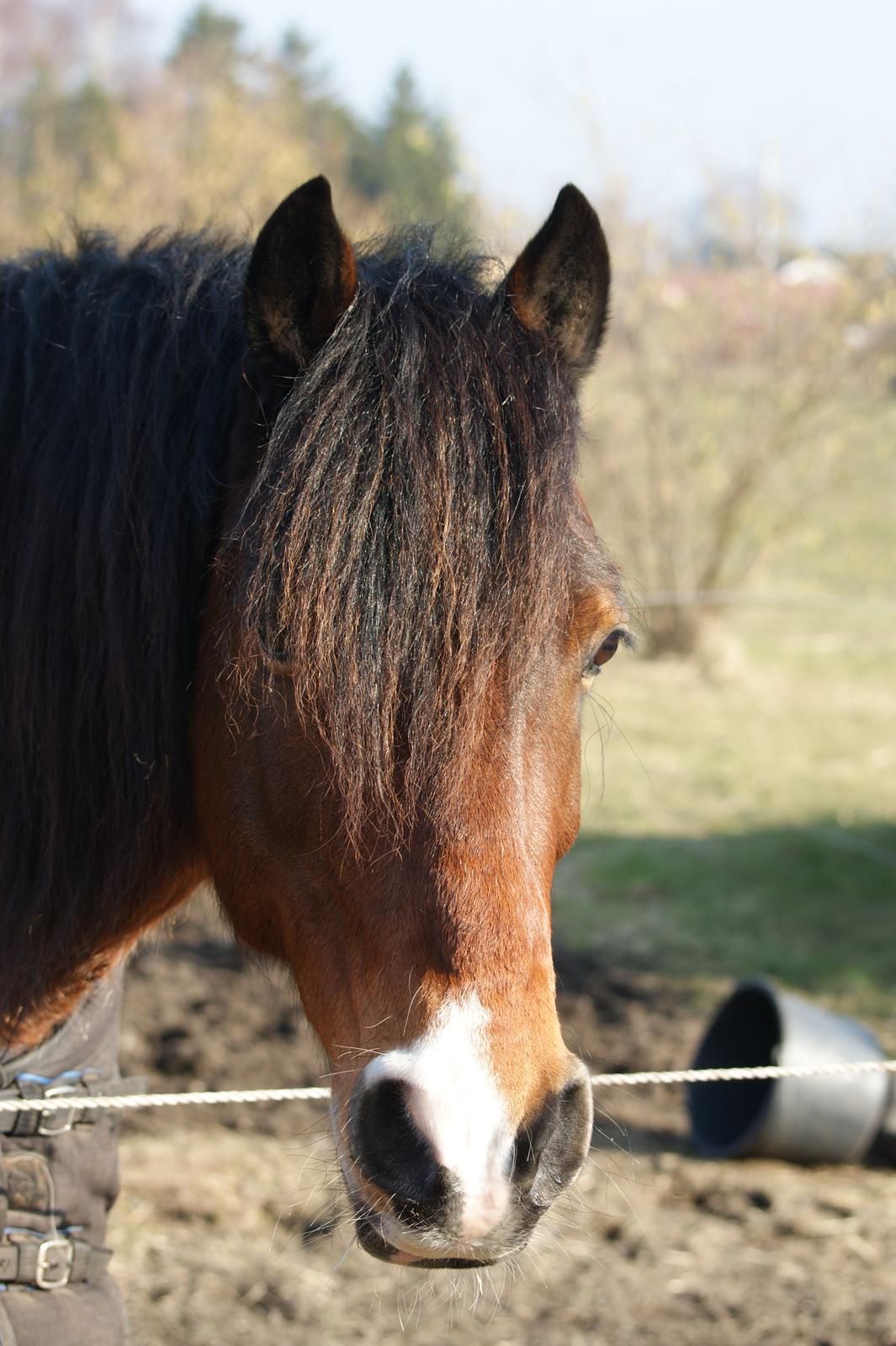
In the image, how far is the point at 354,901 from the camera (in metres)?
1.64

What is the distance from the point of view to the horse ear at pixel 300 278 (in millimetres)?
1724

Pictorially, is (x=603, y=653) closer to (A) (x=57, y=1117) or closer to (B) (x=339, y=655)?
(B) (x=339, y=655)

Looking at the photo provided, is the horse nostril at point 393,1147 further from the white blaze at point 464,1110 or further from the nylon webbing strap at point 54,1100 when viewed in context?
the nylon webbing strap at point 54,1100

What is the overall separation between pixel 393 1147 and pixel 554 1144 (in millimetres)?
216

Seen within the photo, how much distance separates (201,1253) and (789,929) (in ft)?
12.1

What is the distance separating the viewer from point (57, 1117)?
75.5 inches

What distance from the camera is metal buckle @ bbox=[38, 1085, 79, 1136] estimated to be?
6.27 feet

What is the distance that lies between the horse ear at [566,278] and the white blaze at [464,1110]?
3.72 ft

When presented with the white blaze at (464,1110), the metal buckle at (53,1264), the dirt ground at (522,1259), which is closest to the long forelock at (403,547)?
the white blaze at (464,1110)

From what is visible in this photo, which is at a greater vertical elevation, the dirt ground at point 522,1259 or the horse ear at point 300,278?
the horse ear at point 300,278

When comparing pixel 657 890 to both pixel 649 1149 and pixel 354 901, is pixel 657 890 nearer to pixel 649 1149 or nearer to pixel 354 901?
pixel 649 1149

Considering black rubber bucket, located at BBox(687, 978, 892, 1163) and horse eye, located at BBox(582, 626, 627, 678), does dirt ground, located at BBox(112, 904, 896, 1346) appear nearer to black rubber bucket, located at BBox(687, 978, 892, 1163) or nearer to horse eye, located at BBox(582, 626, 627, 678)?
black rubber bucket, located at BBox(687, 978, 892, 1163)

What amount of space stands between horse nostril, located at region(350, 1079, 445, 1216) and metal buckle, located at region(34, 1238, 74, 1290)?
0.71 m

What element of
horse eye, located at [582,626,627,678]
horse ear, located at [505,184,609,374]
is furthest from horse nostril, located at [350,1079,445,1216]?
horse ear, located at [505,184,609,374]
